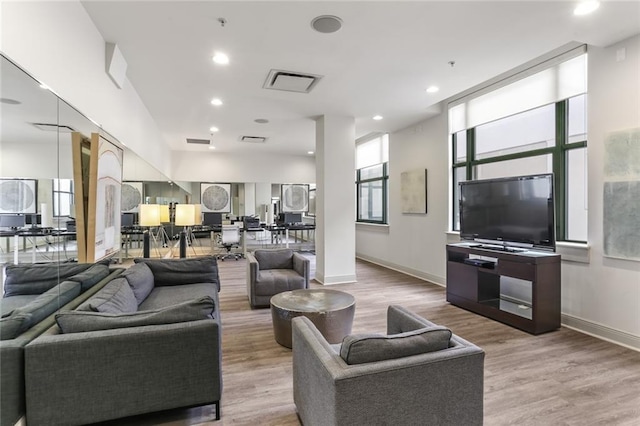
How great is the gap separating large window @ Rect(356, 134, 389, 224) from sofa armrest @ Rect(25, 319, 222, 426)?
6286 mm

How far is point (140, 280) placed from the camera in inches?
127

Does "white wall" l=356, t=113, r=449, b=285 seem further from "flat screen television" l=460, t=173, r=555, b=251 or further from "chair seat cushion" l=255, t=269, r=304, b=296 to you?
"chair seat cushion" l=255, t=269, r=304, b=296

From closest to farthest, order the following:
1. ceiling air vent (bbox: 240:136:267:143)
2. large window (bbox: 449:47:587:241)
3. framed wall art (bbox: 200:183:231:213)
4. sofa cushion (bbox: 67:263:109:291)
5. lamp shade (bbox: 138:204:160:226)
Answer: sofa cushion (bbox: 67:263:109:291)
large window (bbox: 449:47:587:241)
lamp shade (bbox: 138:204:160:226)
ceiling air vent (bbox: 240:136:267:143)
framed wall art (bbox: 200:183:231:213)

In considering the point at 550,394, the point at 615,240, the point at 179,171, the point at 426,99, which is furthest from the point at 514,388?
the point at 179,171

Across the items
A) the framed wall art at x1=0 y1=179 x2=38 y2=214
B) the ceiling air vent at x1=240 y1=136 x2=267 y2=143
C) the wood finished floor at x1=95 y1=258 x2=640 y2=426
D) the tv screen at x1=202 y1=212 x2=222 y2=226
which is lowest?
the wood finished floor at x1=95 y1=258 x2=640 y2=426

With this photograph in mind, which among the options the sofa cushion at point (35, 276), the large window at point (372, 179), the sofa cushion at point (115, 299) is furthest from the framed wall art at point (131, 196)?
the large window at point (372, 179)

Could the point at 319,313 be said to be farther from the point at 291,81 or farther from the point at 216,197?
the point at 216,197

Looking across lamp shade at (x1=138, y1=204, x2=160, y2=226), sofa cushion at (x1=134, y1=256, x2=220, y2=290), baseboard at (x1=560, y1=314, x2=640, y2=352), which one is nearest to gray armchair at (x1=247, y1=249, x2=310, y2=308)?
sofa cushion at (x1=134, y1=256, x2=220, y2=290)

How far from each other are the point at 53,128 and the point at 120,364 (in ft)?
5.29

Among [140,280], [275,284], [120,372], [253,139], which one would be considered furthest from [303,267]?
[253,139]

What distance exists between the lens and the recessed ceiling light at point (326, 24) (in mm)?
2836

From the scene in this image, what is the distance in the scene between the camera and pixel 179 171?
29.3 ft

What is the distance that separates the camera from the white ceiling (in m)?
2.72

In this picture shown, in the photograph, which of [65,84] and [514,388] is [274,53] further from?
[514,388]
